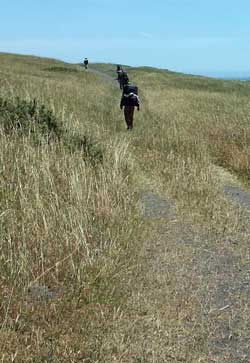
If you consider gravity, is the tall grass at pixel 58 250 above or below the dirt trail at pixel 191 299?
above

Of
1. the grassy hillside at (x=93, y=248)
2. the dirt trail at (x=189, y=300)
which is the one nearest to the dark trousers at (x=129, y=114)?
the grassy hillside at (x=93, y=248)

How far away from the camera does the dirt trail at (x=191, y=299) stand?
4297 millimetres

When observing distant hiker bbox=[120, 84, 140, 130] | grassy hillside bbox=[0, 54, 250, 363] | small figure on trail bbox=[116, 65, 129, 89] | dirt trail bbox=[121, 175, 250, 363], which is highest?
small figure on trail bbox=[116, 65, 129, 89]

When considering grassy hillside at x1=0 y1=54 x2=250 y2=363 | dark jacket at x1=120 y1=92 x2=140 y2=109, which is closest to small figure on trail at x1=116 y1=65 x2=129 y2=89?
dark jacket at x1=120 y1=92 x2=140 y2=109

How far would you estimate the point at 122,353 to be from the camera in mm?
4102

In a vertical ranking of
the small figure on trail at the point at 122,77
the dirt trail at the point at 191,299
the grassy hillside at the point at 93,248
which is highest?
the small figure on trail at the point at 122,77

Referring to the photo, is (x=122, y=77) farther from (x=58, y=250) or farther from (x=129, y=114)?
(x=58, y=250)

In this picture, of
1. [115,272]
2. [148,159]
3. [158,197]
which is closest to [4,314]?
[115,272]

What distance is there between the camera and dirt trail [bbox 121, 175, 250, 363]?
430cm

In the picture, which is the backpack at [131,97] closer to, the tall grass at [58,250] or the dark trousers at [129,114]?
the dark trousers at [129,114]

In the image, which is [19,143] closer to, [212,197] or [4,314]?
[212,197]

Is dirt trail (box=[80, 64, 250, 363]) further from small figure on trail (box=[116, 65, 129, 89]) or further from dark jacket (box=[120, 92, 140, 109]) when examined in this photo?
small figure on trail (box=[116, 65, 129, 89])

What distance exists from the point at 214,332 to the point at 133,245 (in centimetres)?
197

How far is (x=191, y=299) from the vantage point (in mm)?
5141
